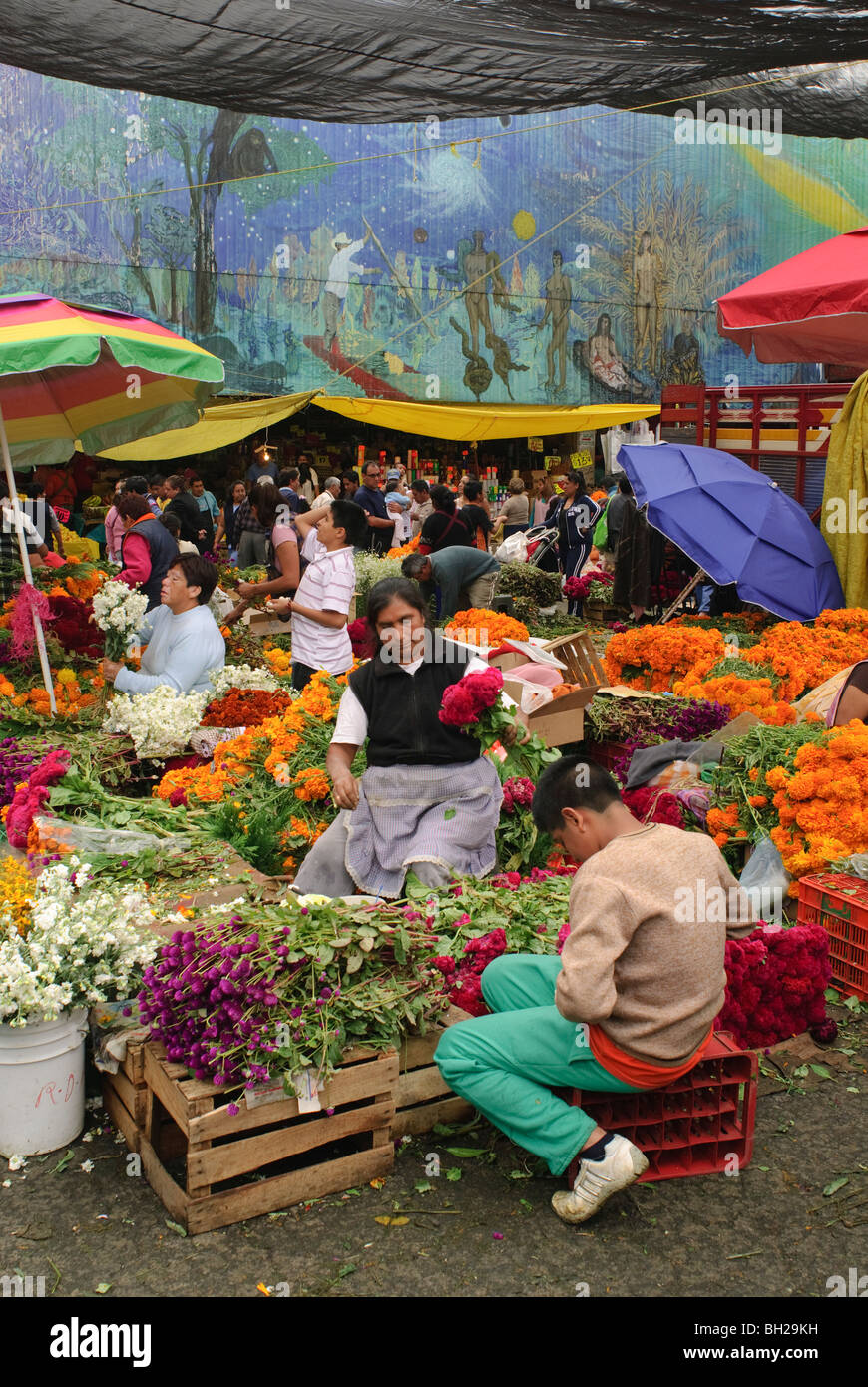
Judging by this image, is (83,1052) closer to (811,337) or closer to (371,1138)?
(371,1138)

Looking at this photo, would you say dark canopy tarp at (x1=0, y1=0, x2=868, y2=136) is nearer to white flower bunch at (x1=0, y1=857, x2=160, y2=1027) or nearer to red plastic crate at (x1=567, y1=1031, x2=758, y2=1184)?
white flower bunch at (x1=0, y1=857, x2=160, y2=1027)

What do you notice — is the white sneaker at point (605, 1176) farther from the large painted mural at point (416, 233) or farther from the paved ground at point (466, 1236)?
the large painted mural at point (416, 233)

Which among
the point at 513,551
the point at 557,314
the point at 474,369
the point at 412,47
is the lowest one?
the point at 513,551

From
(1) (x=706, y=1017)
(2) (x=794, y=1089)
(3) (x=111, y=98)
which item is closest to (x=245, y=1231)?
(1) (x=706, y=1017)

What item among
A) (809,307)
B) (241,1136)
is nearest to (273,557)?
(809,307)

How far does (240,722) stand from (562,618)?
6846mm

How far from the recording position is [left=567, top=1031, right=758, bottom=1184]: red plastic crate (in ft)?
10.7

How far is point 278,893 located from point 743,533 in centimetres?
613

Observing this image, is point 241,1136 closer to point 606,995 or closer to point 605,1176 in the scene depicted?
point 605,1176

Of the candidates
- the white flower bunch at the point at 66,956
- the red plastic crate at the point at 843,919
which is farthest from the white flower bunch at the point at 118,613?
the red plastic crate at the point at 843,919

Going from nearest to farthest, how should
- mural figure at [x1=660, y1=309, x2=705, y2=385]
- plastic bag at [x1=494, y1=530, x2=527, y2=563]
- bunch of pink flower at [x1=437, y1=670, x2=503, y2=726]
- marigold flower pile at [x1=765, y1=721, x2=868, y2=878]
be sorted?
1. bunch of pink flower at [x1=437, y1=670, x2=503, y2=726]
2. marigold flower pile at [x1=765, y1=721, x2=868, y2=878]
3. plastic bag at [x1=494, y1=530, x2=527, y2=563]
4. mural figure at [x1=660, y1=309, x2=705, y2=385]

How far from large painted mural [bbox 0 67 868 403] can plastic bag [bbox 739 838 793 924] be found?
17135 mm

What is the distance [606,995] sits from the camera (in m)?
2.87

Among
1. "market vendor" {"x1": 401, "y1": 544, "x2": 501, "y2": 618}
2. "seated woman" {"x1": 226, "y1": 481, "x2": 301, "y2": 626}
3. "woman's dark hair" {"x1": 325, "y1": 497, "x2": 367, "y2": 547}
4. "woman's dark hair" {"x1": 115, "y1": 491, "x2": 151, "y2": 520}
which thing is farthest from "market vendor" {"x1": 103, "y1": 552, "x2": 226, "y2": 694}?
"market vendor" {"x1": 401, "y1": 544, "x2": 501, "y2": 618}
